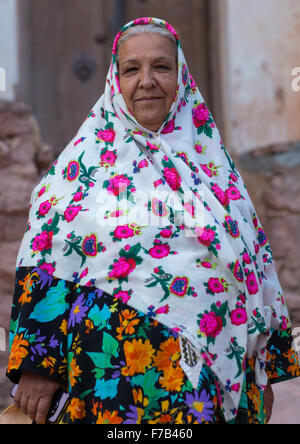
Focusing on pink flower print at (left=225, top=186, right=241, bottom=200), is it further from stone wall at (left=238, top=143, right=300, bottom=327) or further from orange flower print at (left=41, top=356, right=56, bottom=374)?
stone wall at (left=238, top=143, right=300, bottom=327)

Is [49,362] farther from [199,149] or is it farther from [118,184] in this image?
[199,149]

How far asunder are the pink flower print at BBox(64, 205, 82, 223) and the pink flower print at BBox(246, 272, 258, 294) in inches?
21.9

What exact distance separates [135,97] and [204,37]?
2204 mm

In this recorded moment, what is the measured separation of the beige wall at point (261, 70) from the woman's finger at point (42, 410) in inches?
90.0

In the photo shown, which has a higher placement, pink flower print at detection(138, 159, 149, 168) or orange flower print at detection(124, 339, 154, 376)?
pink flower print at detection(138, 159, 149, 168)

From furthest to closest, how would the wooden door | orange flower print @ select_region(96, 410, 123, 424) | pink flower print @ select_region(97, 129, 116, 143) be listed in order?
the wooden door → pink flower print @ select_region(97, 129, 116, 143) → orange flower print @ select_region(96, 410, 123, 424)

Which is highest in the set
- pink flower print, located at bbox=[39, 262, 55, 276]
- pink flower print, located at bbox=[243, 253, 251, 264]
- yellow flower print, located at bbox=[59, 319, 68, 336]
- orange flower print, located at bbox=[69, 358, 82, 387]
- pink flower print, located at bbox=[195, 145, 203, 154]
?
pink flower print, located at bbox=[195, 145, 203, 154]

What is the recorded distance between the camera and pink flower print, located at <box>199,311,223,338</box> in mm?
1380

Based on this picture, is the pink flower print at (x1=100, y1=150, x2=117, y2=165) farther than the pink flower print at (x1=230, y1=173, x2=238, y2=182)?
No

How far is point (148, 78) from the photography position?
164 cm
